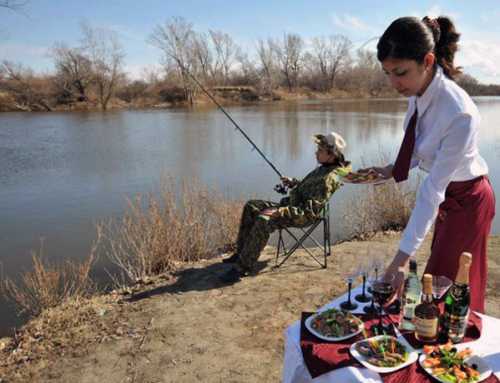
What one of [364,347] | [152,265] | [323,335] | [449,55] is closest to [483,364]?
[364,347]

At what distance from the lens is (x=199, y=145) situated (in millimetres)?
12031

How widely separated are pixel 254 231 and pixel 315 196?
0.63 metres

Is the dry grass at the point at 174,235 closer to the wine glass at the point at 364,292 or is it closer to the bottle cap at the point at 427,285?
the wine glass at the point at 364,292

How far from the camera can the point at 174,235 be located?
13.4 feet

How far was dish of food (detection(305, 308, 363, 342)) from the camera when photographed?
1.40 metres

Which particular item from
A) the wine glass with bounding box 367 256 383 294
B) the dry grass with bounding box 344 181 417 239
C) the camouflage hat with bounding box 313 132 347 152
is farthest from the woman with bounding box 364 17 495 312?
the dry grass with bounding box 344 181 417 239

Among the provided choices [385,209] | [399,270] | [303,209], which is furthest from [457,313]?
[385,209]

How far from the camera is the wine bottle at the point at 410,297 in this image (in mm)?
1432

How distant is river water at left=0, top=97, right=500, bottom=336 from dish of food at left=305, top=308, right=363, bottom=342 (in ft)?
9.62

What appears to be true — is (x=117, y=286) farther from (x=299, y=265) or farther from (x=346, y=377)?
(x=346, y=377)

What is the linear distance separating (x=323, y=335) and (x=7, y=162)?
11190 mm

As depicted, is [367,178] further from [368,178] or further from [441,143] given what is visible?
[441,143]

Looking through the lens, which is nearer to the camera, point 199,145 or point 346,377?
point 346,377

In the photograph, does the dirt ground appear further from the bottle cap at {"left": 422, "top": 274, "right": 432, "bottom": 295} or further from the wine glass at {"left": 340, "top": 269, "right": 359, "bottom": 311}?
the bottle cap at {"left": 422, "top": 274, "right": 432, "bottom": 295}
